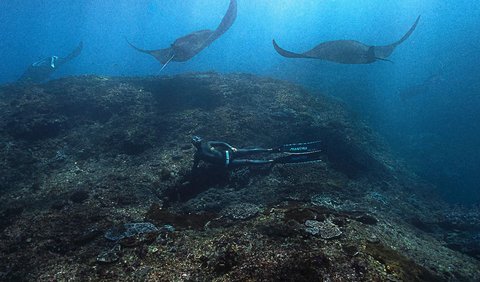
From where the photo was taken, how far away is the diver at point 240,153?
27.7 feet

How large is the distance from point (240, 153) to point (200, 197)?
2.11 m

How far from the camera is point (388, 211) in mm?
7766

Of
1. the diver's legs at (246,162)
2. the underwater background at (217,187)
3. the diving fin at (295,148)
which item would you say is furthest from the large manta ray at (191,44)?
the diving fin at (295,148)

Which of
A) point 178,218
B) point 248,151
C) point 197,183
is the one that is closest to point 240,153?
point 248,151

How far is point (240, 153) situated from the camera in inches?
363

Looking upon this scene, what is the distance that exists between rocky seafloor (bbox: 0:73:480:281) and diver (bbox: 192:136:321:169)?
0.28 metres

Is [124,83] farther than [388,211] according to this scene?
Yes

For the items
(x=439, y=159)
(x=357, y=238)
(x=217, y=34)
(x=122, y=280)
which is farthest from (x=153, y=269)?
(x=439, y=159)

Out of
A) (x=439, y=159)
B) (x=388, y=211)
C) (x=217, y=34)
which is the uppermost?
(x=217, y=34)

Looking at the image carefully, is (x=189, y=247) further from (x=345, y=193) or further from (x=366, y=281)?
(x=345, y=193)

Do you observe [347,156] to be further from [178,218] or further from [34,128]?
[34,128]

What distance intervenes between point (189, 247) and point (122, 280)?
117cm

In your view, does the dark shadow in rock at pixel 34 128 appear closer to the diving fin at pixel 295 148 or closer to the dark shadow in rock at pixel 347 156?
the diving fin at pixel 295 148

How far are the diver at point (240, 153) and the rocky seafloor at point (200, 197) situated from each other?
284 millimetres
